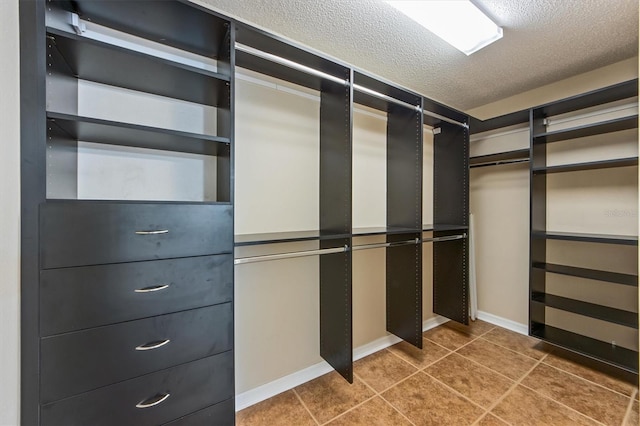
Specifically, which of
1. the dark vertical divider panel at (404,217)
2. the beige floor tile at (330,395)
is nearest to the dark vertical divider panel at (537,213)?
the dark vertical divider panel at (404,217)

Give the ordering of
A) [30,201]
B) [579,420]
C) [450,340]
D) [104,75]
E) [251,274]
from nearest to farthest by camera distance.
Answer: [30,201]
[104,75]
[579,420]
[251,274]
[450,340]

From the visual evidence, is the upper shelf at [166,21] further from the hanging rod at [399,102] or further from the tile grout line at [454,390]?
the tile grout line at [454,390]

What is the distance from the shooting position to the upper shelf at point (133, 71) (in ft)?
3.43

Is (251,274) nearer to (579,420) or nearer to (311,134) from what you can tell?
(311,134)

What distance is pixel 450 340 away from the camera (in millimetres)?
2574

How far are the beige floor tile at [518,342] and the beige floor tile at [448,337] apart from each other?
21cm

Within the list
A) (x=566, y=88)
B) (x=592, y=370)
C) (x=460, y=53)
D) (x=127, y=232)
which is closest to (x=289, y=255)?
(x=127, y=232)

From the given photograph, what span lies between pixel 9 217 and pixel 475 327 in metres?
3.61

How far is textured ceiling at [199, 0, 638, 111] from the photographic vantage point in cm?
156

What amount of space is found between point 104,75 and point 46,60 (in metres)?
0.29

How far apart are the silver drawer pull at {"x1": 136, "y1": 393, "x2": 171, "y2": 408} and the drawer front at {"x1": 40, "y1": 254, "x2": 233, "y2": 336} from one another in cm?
36

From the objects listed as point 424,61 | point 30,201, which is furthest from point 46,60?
point 424,61

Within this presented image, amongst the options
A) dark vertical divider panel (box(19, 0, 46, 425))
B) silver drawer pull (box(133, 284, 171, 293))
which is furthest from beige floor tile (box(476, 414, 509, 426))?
dark vertical divider panel (box(19, 0, 46, 425))

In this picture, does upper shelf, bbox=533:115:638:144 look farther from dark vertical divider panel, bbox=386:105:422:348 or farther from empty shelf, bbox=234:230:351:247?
empty shelf, bbox=234:230:351:247
